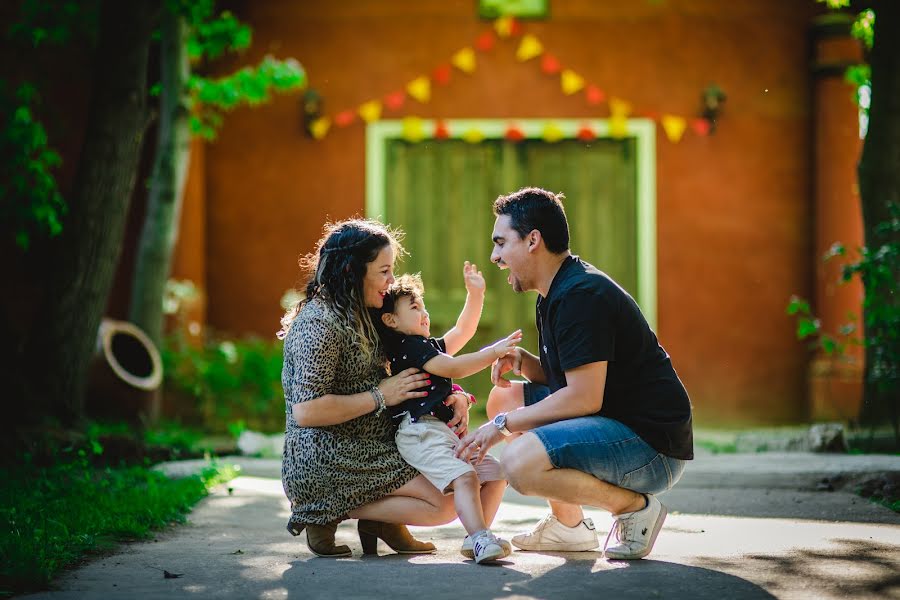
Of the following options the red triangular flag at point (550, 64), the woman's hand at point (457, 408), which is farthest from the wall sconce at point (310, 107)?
the woman's hand at point (457, 408)

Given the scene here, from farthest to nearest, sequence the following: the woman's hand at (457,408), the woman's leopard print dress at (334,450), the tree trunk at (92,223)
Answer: the tree trunk at (92,223), the woman's hand at (457,408), the woman's leopard print dress at (334,450)

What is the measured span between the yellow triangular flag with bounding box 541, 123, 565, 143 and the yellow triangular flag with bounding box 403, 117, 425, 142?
120cm

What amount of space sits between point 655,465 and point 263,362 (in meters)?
5.75

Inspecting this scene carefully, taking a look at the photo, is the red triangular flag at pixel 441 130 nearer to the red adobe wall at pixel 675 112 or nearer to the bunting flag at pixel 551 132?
the red adobe wall at pixel 675 112

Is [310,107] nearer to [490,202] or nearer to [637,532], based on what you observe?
[490,202]

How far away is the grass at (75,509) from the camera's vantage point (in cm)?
402

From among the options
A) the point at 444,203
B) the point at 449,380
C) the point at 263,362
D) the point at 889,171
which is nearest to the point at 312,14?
the point at 444,203

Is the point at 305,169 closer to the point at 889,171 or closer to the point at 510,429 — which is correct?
the point at 889,171

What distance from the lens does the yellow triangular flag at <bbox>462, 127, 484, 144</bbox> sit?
10.7 meters

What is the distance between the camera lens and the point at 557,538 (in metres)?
4.34

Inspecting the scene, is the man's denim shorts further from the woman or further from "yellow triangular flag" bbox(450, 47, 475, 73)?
"yellow triangular flag" bbox(450, 47, 475, 73)

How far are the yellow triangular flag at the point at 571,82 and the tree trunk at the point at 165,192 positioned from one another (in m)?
3.66

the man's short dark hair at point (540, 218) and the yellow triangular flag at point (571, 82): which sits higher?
the yellow triangular flag at point (571, 82)

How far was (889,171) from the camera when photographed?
25.4ft
